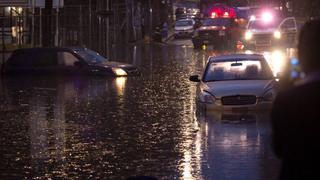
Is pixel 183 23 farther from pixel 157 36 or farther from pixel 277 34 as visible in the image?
pixel 277 34

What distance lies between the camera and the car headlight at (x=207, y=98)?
17.1 metres

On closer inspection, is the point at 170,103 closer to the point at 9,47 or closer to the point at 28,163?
the point at 28,163

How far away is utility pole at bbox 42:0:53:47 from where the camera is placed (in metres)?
36.7

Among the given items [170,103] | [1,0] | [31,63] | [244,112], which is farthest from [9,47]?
[244,112]

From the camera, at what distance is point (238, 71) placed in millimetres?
18406

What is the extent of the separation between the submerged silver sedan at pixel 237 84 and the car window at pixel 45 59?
11.4 meters

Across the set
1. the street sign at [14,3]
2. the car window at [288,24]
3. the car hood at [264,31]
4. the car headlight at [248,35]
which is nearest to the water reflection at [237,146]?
the street sign at [14,3]

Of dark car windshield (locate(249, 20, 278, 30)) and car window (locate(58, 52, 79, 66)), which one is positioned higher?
dark car windshield (locate(249, 20, 278, 30))

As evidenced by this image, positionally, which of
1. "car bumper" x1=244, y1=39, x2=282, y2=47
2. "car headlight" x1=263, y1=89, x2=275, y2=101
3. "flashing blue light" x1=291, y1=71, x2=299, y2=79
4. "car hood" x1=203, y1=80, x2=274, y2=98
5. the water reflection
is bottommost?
"car bumper" x1=244, y1=39, x2=282, y2=47

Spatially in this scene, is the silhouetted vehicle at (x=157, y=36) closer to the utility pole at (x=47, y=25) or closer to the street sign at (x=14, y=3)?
the street sign at (x=14, y=3)

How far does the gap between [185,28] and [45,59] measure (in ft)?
134

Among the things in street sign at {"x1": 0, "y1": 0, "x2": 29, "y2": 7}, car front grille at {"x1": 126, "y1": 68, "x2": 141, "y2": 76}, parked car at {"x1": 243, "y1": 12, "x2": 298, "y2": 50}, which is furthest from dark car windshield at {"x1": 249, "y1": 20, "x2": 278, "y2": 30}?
car front grille at {"x1": 126, "y1": 68, "x2": 141, "y2": 76}

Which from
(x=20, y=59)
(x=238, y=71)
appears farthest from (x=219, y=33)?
(x=238, y=71)

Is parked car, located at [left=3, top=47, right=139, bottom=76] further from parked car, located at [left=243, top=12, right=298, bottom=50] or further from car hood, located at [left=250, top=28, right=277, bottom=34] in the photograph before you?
car hood, located at [left=250, top=28, right=277, bottom=34]
